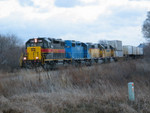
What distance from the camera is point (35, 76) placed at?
35.4ft

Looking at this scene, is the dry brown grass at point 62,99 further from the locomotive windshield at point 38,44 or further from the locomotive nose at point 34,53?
the locomotive windshield at point 38,44

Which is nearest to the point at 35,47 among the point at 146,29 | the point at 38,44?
the point at 38,44

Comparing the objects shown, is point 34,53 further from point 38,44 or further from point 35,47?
point 38,44

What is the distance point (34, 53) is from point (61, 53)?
3847 millimetres

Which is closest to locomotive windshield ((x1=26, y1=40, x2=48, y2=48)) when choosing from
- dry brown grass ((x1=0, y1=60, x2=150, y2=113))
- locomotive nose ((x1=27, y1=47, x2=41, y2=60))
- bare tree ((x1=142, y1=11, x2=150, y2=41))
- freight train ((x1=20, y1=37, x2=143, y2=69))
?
freight train ((x1=20, y1=37, x2=143, y2=69))

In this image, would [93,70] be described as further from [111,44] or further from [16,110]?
[111,44]

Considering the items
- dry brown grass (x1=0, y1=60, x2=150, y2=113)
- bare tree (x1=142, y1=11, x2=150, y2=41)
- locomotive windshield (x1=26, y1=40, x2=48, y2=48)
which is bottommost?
dry brown grass (x1=0, y1=60, x2=150, y2=113)

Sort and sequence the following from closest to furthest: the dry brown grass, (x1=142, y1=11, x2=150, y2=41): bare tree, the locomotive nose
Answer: the dry brown grass
the locomotive nose
(x1=142, y1=11, x2=150, y2=41): bare tree

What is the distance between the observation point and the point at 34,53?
18484 millimetres

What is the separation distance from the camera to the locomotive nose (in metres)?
18.4

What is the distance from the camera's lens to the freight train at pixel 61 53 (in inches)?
725

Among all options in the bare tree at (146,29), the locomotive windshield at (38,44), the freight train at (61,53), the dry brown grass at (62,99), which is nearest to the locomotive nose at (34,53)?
the freight train at (61,53)

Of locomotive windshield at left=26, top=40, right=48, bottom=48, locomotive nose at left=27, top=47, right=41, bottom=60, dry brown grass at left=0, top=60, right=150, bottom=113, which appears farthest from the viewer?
locomotive windshield at left=26, top=40, right=48, bottom=48

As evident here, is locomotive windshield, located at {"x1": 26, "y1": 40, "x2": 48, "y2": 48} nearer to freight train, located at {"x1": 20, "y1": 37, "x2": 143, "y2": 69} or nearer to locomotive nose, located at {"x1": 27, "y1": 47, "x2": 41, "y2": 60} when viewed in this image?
freight train, located at {"x1": 20, "y1": 37, "x2": 143, "y2": 69}
